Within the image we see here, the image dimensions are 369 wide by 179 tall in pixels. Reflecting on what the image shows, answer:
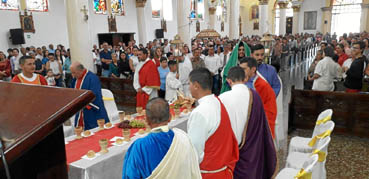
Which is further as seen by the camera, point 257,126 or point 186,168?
point 257,126

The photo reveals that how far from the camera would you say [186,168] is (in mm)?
1933

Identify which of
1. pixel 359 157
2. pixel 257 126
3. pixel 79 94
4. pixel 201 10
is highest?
pixel 201 10

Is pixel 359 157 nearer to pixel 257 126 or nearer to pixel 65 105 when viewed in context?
pixel 257 126

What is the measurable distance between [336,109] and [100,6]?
1509 cm

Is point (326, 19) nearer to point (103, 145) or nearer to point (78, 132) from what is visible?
point (78, 132)

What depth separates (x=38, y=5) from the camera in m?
14.0

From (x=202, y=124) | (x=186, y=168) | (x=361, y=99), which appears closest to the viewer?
(x=186, y=168)

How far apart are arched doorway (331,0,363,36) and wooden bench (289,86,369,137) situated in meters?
28.7

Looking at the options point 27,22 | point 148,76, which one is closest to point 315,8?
point 27,22

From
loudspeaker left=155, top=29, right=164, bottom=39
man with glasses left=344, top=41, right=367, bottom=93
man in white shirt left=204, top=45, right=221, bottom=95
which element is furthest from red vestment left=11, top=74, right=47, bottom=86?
loudspeaker left=155, top=29, right=164, bottom=39

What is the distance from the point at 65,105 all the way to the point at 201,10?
27.1 metres

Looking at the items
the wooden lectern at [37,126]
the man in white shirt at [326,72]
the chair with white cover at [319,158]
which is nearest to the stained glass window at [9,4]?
the man in white shirt at [326,72]

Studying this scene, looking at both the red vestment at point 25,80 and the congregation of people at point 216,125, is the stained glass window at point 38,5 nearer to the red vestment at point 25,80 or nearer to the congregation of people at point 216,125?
the red vestment at point 25,80

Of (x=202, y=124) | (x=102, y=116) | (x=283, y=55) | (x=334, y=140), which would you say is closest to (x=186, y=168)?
(x=202, y=124)
